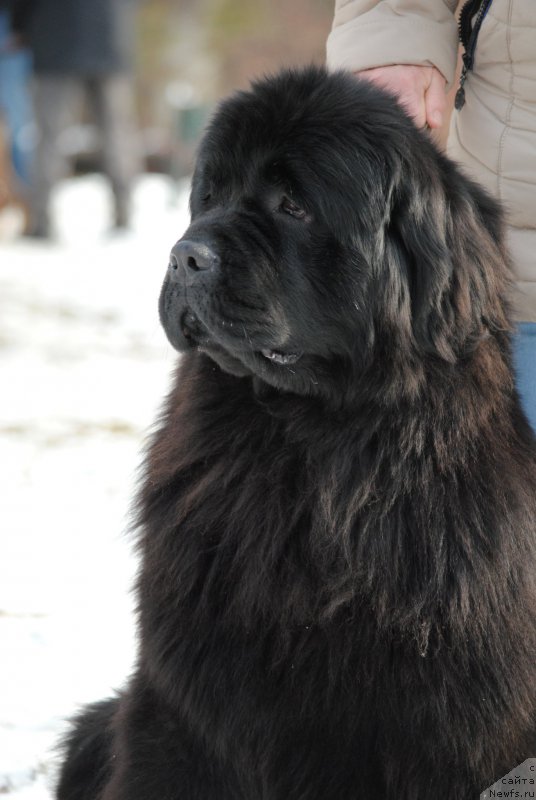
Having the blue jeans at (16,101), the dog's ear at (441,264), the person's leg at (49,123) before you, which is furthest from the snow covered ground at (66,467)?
the blue jeans at (16,101)

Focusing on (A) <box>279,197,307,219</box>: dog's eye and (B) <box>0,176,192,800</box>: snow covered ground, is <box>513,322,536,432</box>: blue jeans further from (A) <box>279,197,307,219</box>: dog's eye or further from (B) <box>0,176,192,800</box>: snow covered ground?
(B) <box>0,176,192,800</box>: snow covered ground

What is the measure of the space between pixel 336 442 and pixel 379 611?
36 centimetres

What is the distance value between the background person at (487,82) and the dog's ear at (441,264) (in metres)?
0.22

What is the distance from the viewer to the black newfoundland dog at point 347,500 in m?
2.26

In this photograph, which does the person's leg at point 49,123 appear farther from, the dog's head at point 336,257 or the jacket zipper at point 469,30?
the dog's head at point 336,257

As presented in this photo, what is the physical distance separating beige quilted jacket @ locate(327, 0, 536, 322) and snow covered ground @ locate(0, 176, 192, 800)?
40.3 inches

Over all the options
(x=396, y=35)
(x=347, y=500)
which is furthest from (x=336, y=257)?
(x=396, y=35)

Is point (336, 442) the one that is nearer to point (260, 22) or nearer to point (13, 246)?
point (13, 246)

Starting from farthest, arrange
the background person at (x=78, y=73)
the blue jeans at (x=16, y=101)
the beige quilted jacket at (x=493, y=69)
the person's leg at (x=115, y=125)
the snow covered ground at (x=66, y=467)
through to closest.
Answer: the blue jeans at (x=16, y=101) < the person's leg at (x=115, y=125) < the background person at (x=78, y=73) < the snow covered ground at (x=66, y=467) < the beige quilted jacket at (x=493, y=69)

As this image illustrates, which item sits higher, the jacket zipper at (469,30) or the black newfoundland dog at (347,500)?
the jacket zipper at (469,30)

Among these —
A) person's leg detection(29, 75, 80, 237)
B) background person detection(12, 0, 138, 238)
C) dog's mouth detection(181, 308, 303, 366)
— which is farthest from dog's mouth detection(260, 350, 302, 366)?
person's leg detection(29, 75, 80, 237)

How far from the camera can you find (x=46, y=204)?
1092cm

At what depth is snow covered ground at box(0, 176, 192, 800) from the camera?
343 centimetres

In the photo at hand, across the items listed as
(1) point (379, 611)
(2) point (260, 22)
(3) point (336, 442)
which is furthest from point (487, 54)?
(2) point (260, 22)
